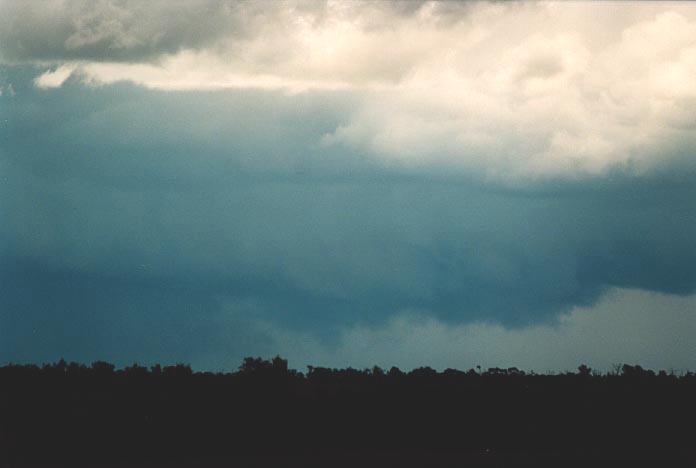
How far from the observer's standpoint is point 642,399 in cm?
7125

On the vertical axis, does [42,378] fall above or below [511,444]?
above

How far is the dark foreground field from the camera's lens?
5393 centimetres

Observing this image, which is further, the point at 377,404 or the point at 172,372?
the point at 172,372

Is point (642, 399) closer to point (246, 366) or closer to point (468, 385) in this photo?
point (468, 385)

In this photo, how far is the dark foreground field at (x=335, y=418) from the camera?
53.9 metres

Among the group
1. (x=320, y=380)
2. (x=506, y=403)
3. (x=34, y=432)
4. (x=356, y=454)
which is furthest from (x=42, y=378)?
(x=506, y=403)

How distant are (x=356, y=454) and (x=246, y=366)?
2143cm

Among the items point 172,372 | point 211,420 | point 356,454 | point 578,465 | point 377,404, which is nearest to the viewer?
point 578,465

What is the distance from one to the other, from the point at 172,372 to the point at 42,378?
8686 millimetres

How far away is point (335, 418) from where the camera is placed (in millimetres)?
66250

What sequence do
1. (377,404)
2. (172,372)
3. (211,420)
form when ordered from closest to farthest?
(211,420) < (377,404) < (172,372)

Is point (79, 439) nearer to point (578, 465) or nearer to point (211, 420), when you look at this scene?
point (211, 420)

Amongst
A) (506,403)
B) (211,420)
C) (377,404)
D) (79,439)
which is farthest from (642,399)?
(79,439)

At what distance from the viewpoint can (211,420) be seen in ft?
203
